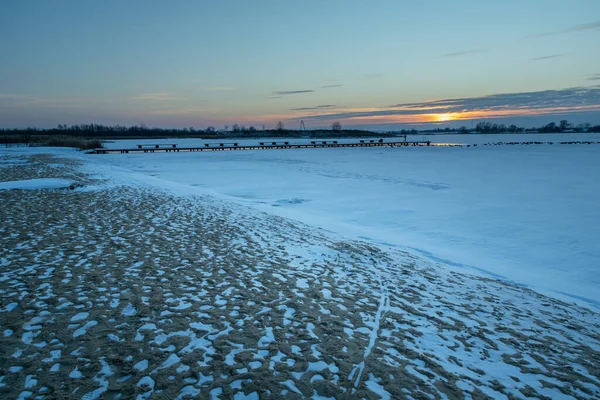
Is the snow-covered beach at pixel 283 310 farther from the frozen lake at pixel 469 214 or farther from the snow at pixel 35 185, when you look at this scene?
the snow at pixel 35 185

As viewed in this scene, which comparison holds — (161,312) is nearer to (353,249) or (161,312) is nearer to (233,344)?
(233,344)

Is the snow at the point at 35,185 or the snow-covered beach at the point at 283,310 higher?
the snow at the point at 35,185

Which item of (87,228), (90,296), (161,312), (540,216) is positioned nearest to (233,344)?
(161,312)

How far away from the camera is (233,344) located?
483cm

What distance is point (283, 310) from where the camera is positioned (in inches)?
233

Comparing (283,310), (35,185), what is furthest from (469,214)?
(35,185)

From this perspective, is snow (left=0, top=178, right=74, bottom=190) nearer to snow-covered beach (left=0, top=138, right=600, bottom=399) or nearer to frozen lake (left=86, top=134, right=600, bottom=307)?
snow-covered beach (left=0, top=138, right=600, bottom=399)

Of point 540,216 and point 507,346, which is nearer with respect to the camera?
point 507,346

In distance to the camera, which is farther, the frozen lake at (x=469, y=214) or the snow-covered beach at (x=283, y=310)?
the frozen lake at (x=469, y=214)

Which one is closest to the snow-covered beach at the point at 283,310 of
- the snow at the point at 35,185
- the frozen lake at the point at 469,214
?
the frozen lake at the point at 469,214

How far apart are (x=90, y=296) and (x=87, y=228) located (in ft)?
17.8

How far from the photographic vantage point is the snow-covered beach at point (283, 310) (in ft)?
13.7

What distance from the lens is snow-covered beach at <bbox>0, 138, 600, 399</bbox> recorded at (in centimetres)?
418

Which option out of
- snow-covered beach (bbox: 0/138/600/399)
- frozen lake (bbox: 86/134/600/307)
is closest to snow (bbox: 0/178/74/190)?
snow-covered beach (bbox: 0/138/600/399)
